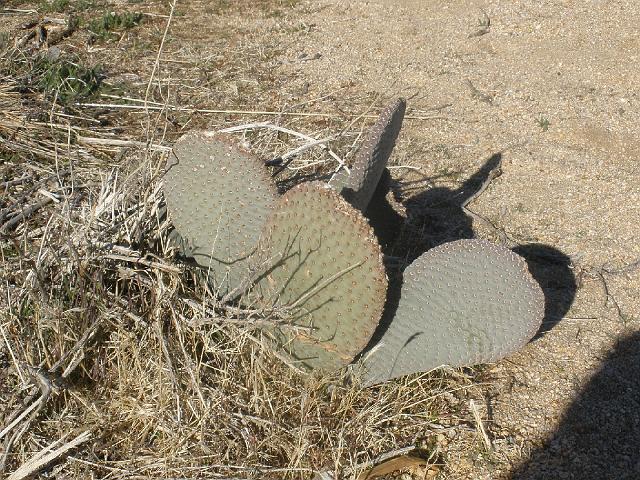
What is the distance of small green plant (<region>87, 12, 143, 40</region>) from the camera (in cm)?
545

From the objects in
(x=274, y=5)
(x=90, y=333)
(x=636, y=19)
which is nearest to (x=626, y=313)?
(x=90, y=333)

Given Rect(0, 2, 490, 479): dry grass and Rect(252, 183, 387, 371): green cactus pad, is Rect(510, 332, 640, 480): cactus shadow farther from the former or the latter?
Rect(252, 183, 387, 371): green cactus pad

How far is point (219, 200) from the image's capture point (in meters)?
2.59

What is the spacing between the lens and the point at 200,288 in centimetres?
269

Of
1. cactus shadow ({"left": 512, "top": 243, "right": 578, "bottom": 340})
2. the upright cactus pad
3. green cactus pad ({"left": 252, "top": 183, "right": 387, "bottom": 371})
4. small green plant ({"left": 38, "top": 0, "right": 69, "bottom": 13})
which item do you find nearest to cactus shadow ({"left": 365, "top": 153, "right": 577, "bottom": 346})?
cactus shadow ({"left": 512, "top": 243, "right": 578, "bottom": 340})

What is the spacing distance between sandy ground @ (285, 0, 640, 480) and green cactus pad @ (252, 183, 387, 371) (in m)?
0.45

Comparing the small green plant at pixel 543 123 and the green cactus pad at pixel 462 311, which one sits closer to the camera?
the green cactus pad at pixel 462 311

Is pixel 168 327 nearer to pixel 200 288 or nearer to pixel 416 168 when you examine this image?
pixel 200 288

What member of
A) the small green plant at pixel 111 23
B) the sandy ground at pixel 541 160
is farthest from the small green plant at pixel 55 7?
the sandy ground at pixel 541 160

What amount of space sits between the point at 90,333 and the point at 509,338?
120 centimetres

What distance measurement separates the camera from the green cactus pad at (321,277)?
2.25 meters

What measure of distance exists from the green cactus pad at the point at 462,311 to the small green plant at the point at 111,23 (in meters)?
3.68

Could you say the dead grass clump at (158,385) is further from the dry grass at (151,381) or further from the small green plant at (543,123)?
the small green plant at (543,123)

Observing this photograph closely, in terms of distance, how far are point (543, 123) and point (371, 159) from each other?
204cm
